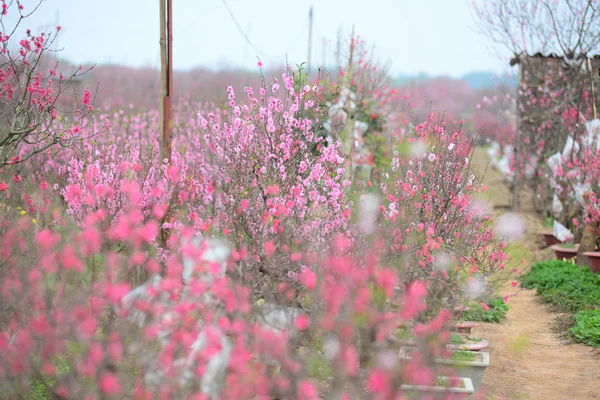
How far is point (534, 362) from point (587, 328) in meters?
0.96

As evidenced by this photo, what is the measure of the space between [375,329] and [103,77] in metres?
39.1

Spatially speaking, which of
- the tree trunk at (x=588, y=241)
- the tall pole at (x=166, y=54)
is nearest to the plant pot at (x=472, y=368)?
the tall pole at (x=166, y=54)

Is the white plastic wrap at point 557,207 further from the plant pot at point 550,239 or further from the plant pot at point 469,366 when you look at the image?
the plant pot at point 469,366

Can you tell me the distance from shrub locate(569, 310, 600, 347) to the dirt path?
11 cm

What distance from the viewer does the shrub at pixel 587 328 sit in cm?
687

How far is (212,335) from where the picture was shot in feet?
8.97

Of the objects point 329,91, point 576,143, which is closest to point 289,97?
point 329,91

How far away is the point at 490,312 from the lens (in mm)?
8062

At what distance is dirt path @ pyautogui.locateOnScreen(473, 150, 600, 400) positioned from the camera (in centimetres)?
563

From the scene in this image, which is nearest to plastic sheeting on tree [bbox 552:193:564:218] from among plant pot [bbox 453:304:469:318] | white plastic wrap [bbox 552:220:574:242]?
white plastic wrap [bbox 552:220:574:242]

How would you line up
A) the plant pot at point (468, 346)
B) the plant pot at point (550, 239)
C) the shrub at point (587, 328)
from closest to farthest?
the plant pot at point (468, 346) → the shrub at point (587, 328) → the plant pot at point (550, 239)

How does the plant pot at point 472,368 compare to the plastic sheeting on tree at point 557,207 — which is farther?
the plastic sheeting on tree at point 557,207

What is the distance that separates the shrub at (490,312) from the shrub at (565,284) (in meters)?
0.81

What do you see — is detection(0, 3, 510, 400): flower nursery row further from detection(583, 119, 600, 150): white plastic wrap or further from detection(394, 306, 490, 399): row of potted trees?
detection(583, 119, 600, 150): white plastic wrap
